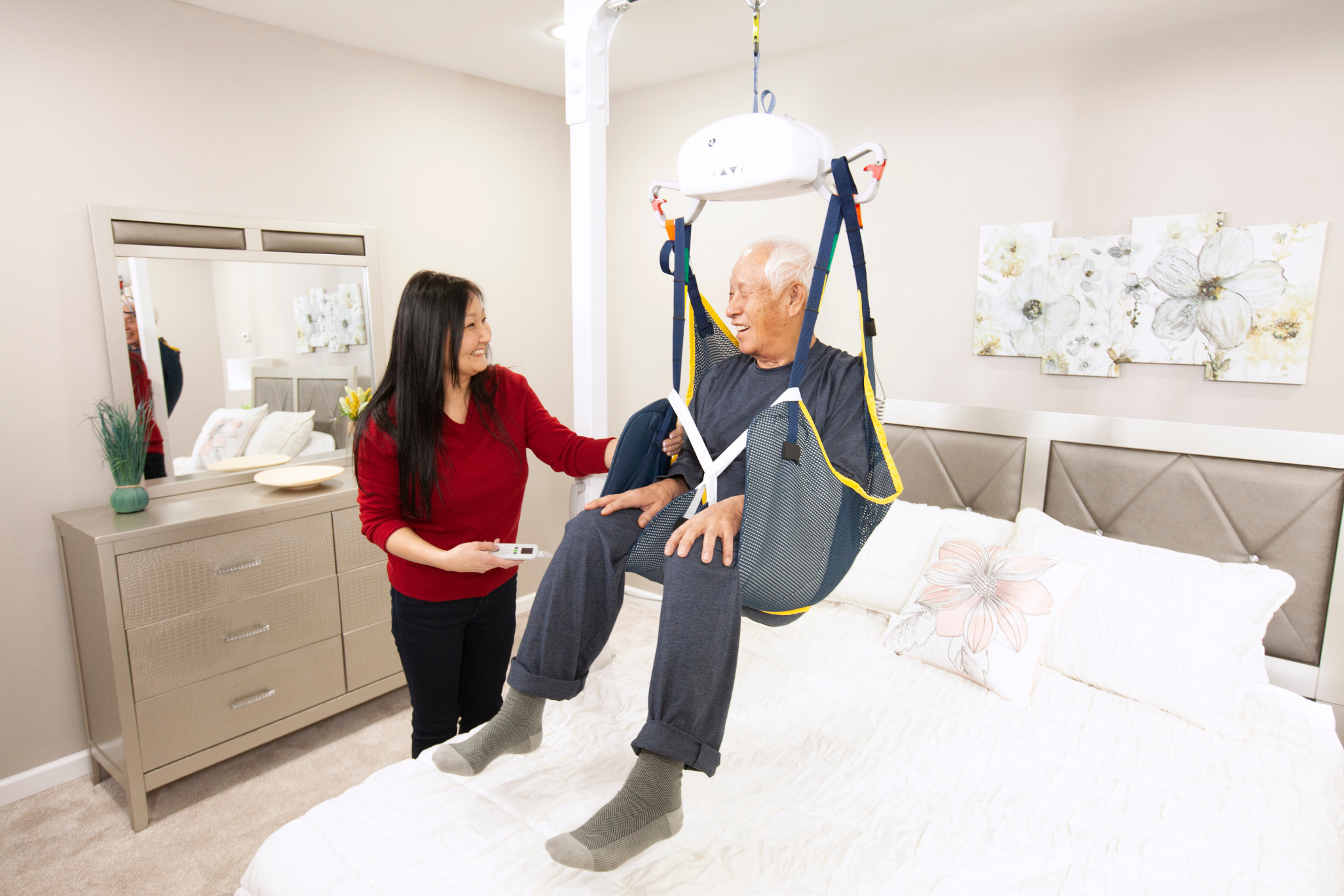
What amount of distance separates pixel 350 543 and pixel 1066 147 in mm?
2820

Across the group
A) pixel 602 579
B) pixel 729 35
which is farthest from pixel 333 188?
pixel 602 579

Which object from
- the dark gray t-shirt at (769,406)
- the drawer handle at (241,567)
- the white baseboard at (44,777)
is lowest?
the white baseboard at (44,777)

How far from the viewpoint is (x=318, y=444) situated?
3072 millimetres

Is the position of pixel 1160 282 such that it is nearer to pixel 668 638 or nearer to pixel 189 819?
pixel 668 638

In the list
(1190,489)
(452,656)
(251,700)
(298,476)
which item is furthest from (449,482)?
(1190,489)

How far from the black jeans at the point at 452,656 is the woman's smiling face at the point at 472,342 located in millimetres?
561

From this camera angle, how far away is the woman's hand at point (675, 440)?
1.69m

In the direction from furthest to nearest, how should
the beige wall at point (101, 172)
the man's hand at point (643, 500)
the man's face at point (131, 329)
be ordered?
the man's face at point (131, 329), the beige wall at point (101, 172), the man's hand at point (643, 500)

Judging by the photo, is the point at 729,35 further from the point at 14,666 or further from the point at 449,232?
the point at 14,666

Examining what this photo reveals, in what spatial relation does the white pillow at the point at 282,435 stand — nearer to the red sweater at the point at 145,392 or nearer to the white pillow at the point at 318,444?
the white pillow at the point at 318,444

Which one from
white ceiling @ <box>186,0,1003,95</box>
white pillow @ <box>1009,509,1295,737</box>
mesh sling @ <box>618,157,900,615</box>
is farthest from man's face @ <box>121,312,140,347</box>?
white pillow @ <box>1009,509,1295,737</box>

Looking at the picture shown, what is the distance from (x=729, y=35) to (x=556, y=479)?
229 cm

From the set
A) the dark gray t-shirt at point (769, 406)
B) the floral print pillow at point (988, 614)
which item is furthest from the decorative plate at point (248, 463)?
the floral print pillow at point (988, 614)

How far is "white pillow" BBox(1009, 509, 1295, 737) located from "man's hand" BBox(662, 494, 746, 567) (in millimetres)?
1234
